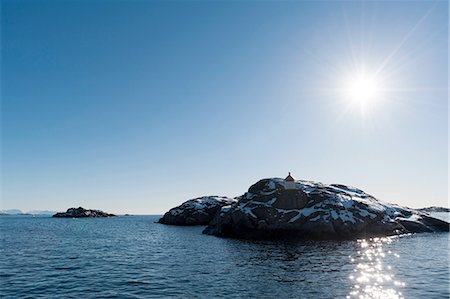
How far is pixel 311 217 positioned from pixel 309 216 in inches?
22.7

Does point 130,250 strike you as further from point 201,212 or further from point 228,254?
point 201,212

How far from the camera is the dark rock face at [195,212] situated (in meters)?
130

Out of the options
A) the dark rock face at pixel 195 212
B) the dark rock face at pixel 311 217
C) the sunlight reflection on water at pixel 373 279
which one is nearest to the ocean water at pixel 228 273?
the sunlight reflection on water at pixel 373 279

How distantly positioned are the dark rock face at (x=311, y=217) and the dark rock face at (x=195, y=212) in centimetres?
4560

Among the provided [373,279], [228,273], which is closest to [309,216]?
[373,279]

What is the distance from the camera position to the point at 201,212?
133 metres

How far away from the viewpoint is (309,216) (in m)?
72.4

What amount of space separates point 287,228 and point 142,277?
1789 inches

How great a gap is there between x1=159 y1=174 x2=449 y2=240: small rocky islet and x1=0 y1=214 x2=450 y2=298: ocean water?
17894mm

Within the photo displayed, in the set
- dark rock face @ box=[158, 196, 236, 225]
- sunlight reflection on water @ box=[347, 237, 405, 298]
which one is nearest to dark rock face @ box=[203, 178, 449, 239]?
sunlight reflection on water @ box=[347, 237, 405, 298]

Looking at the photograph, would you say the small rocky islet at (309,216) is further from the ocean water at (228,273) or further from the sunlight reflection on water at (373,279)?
the sunlight reflection on water at (373,279)

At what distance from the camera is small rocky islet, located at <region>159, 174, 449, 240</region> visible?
69812 mm

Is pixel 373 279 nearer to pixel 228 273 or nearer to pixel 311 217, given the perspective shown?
pixel 228 273

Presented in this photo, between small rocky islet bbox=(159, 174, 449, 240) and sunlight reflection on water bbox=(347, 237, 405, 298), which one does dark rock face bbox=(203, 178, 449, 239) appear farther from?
sunlight reflection on water bbox=(347, 237, 405, 298)
